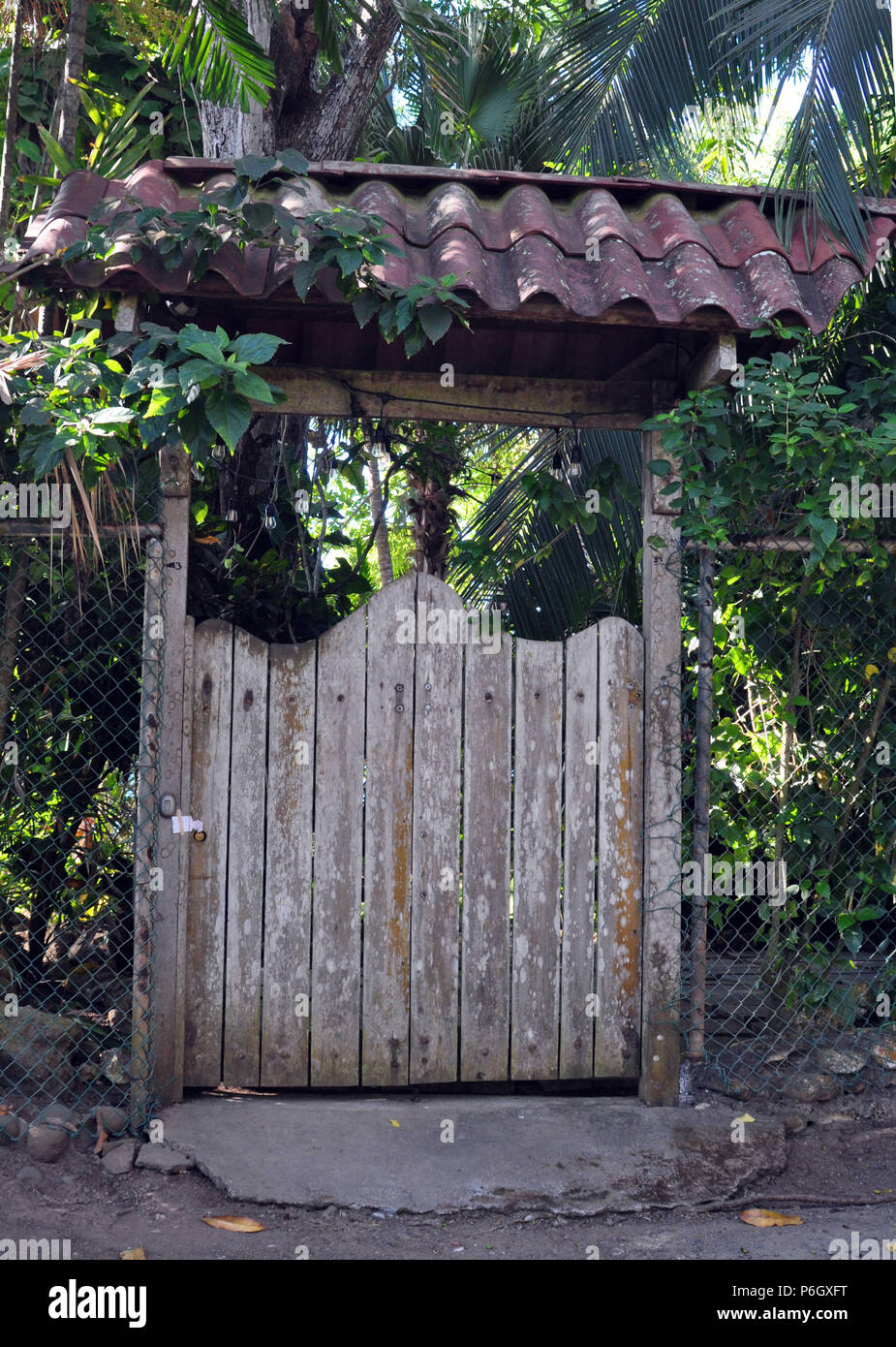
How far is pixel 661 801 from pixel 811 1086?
119cm

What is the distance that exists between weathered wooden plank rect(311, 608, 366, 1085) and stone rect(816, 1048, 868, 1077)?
1.73 metres

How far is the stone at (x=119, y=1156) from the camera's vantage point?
3395 millimetres

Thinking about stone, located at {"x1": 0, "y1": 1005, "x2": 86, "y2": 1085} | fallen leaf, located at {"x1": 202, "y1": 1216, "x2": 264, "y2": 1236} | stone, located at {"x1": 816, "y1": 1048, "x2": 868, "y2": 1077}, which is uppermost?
stone, located at {"x1": 0, "y1": 1005, "x2": 86, "y2": 1085}

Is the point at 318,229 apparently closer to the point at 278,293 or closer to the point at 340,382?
the point at 278,293

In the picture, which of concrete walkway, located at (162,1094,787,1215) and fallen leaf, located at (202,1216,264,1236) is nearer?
fallen leaf, located at (202,1216,264,1236)

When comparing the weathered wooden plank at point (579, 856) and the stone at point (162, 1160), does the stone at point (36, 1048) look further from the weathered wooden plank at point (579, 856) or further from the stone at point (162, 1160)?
the weathered wooden plank at point (579, 856)

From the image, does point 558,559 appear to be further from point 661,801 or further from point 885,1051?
point 885,1051

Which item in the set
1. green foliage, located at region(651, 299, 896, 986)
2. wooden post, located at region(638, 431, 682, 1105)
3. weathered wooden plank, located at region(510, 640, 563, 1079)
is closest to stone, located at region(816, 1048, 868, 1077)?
green foliage, located at region(651, 299, 896, 986)

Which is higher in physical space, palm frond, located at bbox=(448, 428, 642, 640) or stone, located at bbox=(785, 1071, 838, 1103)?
palm frond, located at bbox=(448, 428, 642, 640)

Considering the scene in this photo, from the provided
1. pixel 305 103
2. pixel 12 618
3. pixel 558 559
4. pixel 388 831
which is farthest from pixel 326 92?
pixel 388 831

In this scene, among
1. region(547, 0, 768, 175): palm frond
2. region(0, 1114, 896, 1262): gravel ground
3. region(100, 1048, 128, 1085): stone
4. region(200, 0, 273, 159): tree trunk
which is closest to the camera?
region(0, 1114, 896, 1262): gravel ground

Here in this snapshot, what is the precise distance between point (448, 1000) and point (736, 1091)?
1.10 meters

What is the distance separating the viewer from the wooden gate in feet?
12.5

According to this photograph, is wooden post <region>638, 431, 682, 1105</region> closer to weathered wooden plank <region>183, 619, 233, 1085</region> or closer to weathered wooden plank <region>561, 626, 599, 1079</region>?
weathered wooden plank <region>561, 626, 599, 1079</region>
